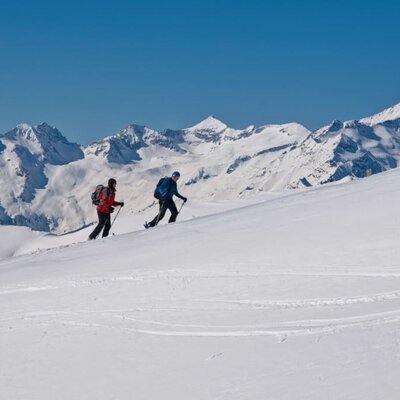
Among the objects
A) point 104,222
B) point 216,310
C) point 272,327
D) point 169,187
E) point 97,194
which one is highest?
point 97,194

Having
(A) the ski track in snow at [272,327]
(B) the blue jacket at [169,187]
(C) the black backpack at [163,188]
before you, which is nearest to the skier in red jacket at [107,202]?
(C) the black backpack at [163,188]

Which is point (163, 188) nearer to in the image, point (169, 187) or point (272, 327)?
point (169, 187)

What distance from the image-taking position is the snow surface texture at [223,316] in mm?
7410

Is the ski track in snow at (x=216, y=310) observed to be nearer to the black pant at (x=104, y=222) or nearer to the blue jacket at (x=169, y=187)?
the blue jacket at (x=169, y=187)

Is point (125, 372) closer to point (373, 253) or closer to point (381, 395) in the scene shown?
point (381, 395)

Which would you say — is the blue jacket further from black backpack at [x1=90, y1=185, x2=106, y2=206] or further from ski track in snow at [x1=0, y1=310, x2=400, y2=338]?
ski track in snow at [x1=0, y1=310, x2=400, y2=338]

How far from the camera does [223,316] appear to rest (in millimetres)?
10219

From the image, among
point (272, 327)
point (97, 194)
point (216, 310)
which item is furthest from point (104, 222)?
point (272, 327)

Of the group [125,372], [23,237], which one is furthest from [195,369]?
[23,237]

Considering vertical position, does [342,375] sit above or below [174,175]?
below

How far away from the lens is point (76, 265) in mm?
17125

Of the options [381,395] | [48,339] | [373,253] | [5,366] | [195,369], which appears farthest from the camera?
[373,253]

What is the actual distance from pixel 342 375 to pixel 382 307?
2.59 m

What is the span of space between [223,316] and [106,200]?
1307 cm
